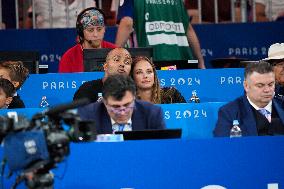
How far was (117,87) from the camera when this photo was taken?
25.0 feet

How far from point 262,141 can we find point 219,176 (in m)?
0.36

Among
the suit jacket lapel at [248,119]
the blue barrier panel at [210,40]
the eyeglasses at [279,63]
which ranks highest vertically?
the blue barrier panel at [210,40]

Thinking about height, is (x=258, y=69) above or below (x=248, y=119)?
above

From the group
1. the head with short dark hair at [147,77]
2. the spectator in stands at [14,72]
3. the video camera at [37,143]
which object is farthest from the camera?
the spectator in stands at [14,72]

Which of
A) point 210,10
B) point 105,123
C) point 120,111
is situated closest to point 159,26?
point 210,10

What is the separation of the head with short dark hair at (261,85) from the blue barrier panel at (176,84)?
79.8 inches

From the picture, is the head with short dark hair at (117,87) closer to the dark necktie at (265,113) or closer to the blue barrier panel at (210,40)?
the dark necktie at (265,113)

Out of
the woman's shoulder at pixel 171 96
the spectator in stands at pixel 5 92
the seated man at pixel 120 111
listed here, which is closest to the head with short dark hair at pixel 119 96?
the seated man at pixel 120 111

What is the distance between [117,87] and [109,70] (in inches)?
82.4

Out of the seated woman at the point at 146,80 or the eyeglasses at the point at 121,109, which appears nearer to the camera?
the eyeglasses at the point at 121,109

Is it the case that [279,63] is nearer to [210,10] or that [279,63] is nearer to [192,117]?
[192,117]

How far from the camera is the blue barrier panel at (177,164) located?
6684 millimetres

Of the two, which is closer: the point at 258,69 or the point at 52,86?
the point at 258,69

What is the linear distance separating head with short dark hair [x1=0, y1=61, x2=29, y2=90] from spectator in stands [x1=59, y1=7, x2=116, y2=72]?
123 centimetres
